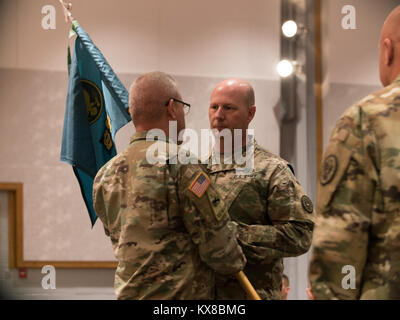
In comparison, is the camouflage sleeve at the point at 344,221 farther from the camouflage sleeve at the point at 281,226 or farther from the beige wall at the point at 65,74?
the beige wall at the point at 65,74

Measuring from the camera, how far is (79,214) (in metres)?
4.75

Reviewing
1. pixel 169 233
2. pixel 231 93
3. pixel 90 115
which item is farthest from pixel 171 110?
pixel 90 115

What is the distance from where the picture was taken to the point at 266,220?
7.75 feet

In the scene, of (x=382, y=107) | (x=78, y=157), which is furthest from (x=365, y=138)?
(x=78, y=157)

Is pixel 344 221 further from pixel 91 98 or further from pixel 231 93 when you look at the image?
pixel 91 98

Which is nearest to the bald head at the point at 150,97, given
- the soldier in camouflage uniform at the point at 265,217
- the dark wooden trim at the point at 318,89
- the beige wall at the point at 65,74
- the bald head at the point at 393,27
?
the soldier in camouflage uniform at the point at 265,217

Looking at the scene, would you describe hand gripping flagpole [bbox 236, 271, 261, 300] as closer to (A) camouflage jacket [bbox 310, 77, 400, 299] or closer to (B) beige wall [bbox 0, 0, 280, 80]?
(A) camouflage jacket [bbox 310, 77, 400, 299]

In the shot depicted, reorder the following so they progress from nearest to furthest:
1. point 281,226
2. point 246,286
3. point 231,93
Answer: point 246,286, point 281,226, point 231,93

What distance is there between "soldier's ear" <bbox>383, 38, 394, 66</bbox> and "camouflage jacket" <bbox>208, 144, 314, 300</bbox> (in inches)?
37.8

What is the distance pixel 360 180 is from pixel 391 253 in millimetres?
186

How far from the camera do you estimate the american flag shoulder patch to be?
69.1 inches

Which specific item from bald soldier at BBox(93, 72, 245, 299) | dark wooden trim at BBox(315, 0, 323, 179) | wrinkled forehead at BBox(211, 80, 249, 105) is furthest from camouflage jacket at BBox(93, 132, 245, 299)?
dark wooden trim at BBox(315, 0, 323, 179)

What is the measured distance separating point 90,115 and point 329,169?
1.99 m

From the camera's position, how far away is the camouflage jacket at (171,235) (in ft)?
5.75
